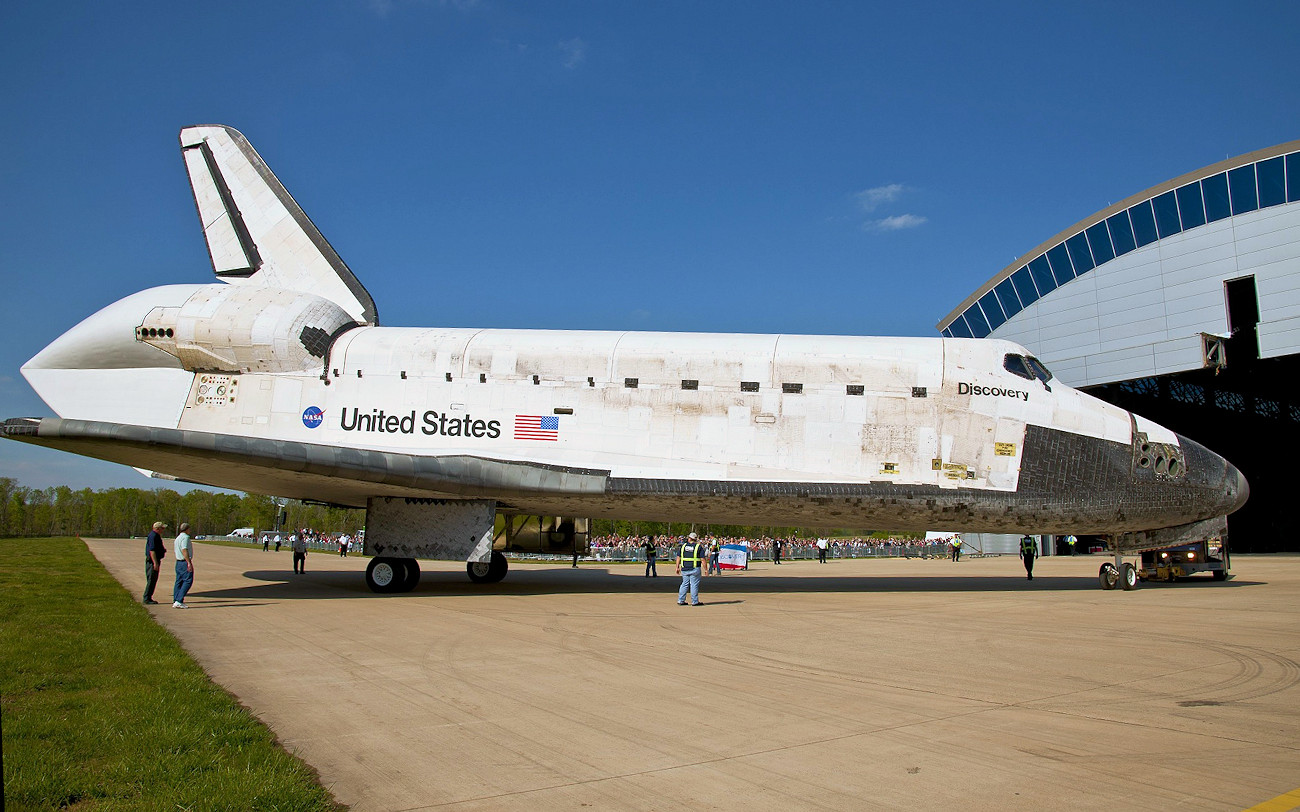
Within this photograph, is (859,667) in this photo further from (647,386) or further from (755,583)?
(755,583)

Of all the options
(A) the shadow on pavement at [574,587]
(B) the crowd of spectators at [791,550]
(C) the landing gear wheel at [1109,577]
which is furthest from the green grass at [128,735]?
(B) the crowd of spectators at [791,550]

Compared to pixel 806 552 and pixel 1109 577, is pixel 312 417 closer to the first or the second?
pixel 1109 577

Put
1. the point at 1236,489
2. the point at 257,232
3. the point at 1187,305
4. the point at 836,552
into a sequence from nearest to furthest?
the point at 1236,489 → the point at 257,232 → the point at 1187,305 → the point at 836,552

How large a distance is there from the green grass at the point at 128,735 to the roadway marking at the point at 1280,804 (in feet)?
10.8

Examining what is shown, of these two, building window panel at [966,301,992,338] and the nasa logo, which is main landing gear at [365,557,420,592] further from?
building window panel at [966,301,992,338]

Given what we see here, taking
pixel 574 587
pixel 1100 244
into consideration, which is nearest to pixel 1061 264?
pixel 1100 244

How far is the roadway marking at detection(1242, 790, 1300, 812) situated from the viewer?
2.77 meters

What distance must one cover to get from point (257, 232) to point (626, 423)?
748 cm

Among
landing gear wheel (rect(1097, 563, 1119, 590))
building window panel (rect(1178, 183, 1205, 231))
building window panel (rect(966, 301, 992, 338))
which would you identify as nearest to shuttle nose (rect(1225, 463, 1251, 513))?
landing gear wheel (rect(1097, 563, 1119, 590))

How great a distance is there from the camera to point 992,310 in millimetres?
33750

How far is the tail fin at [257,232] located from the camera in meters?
13.3

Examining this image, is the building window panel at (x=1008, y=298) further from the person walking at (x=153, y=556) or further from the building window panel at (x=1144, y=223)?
the person walking at (x=153, y=556)

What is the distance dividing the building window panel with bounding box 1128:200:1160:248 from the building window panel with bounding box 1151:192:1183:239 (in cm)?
17

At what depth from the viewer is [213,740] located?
11.7 feet
